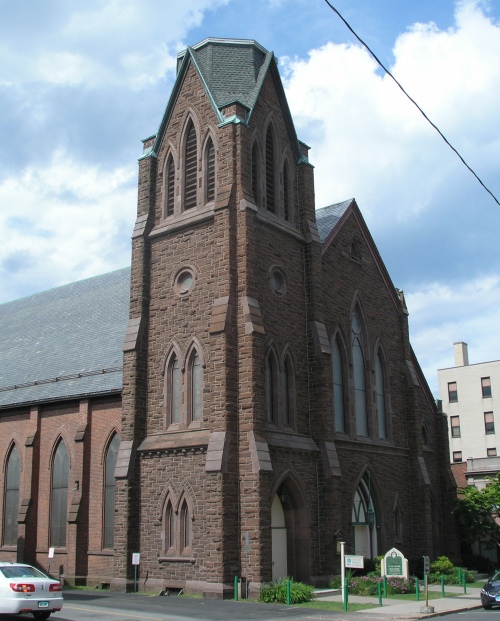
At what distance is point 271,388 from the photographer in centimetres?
2695

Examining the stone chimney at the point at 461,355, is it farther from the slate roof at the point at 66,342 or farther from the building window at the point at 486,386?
the slate roof at the point at 66,342

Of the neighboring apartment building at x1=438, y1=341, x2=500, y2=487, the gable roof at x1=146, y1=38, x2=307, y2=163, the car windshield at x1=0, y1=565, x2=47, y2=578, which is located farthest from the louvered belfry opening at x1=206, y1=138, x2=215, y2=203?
the neighboring apartment building at x1=438, y1=341, x2=500, y2=487

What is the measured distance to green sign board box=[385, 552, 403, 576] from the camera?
23844 mm

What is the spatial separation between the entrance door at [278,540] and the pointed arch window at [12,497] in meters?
12.6

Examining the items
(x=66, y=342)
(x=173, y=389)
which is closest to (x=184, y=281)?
(x=173, y=389)

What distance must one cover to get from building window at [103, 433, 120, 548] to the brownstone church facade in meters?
0.08

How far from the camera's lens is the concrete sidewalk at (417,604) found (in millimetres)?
20000

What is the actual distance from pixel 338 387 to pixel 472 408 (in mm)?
45087

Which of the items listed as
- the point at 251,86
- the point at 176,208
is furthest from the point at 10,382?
the point at 251,86

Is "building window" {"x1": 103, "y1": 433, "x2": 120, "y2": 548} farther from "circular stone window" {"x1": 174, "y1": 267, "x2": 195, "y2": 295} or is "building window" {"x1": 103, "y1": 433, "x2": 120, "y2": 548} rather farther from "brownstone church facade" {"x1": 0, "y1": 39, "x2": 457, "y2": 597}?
"circular stone window" {"x1": 174, "y1": 267, "x2": 195, "y2": 295}

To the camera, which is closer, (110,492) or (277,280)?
(277,280)

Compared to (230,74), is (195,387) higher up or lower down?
lower down

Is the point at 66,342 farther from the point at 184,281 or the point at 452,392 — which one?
the point at 452,392

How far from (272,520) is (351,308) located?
10313 mm
